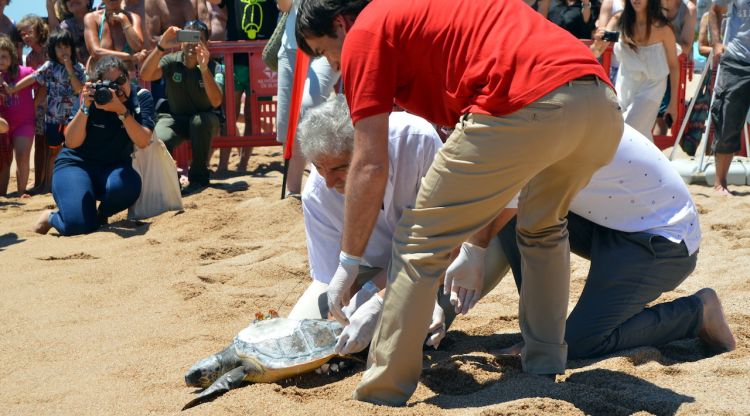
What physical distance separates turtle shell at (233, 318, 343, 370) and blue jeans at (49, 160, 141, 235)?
2.95 meters

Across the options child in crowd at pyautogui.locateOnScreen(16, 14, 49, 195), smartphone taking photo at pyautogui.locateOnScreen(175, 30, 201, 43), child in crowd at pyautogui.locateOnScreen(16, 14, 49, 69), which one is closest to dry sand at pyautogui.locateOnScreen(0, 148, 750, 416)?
smartphone taking photo at pyautogui.locateOnScreen(175, 30, 201, 43)

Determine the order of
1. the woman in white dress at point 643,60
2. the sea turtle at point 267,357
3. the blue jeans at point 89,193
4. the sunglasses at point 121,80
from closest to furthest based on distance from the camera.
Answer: the sea turtle at point 267,357
the blue jeans at point 89,193
the sunglasses at point 121,80
the woman in white dress at point 643,60

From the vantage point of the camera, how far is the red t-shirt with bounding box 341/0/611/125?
2285mm

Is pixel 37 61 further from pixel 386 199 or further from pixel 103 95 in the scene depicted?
pixel 386 199

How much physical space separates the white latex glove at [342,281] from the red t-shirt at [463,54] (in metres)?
0.42

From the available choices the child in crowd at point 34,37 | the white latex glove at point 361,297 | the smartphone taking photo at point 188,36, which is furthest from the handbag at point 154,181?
the white latex glove at point 361,297

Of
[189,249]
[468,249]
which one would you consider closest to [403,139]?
[468,249]

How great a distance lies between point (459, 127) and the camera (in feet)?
7.70

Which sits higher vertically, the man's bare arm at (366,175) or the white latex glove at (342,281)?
the man's bare arm at (366,175)

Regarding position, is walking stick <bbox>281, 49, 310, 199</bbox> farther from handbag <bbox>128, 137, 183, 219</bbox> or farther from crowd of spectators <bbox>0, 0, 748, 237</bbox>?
handbag <bbox>128, 137, 183, 219</bbox>

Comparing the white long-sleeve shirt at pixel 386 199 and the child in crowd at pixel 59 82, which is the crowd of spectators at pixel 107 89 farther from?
the white long-sleeve shirt at pixel 386 199

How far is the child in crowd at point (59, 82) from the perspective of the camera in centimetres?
686

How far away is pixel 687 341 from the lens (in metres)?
3.18

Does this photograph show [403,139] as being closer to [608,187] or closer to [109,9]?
[608,187]
